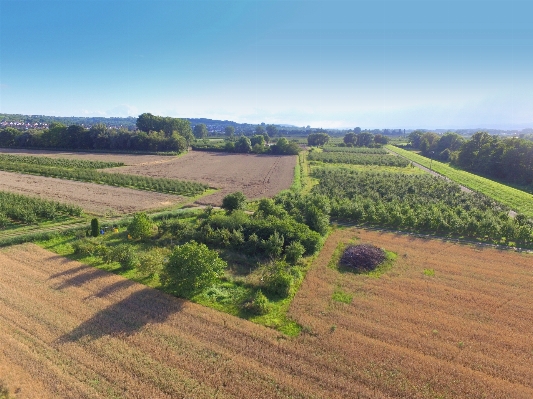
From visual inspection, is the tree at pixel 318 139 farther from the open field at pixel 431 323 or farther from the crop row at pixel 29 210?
the crop row at pixel 29 210

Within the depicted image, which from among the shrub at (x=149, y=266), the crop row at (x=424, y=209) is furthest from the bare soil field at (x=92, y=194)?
the crop row at (x=424, y=209)

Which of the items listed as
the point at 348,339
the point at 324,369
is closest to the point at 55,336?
the point at 324,369

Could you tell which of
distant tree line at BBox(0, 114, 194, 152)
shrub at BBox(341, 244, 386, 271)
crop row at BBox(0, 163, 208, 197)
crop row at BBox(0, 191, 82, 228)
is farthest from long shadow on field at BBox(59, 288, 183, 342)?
distant tree line at BBox(0, 114, 194, 152)

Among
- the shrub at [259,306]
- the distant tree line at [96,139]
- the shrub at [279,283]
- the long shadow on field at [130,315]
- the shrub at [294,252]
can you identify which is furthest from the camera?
the distant tree line at [96,139]

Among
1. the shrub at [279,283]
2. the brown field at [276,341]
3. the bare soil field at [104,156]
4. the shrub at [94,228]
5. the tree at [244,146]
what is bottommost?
the brown field at [276,341]

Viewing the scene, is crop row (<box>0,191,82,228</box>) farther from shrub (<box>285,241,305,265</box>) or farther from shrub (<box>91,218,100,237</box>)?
shrub (<box>285,241,305,265</box>)
